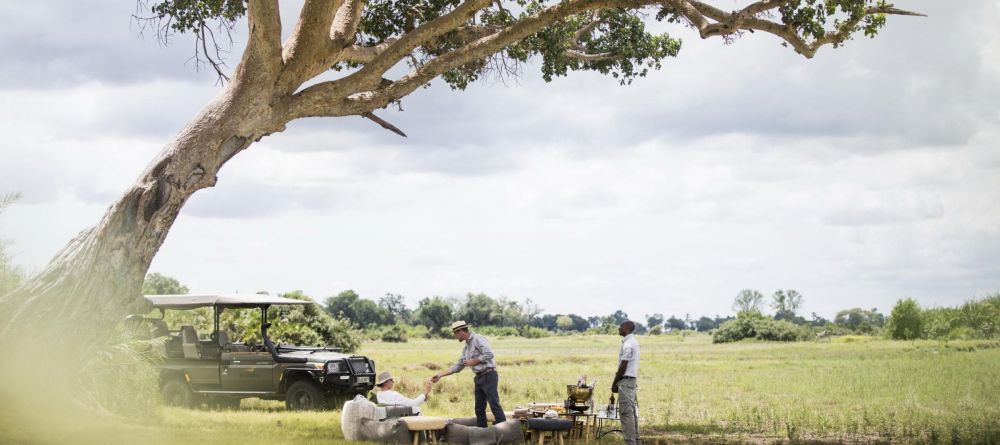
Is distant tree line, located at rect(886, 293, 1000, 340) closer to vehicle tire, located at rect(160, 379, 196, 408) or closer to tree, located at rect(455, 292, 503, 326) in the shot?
vehicle tire, located at rect(160, 379, 196, 408)

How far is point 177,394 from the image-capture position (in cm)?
2027

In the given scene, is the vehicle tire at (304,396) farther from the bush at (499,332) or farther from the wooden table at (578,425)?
the bush at (499,332)

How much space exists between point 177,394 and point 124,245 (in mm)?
6028

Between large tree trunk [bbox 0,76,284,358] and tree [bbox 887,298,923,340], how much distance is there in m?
49.9

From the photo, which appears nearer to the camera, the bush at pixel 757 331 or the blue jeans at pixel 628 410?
the blue jeans at pixel 628 410

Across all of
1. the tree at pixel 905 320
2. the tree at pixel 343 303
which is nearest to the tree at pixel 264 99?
the tree at pixel 905 320

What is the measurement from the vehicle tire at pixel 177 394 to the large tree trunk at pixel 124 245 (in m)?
4.78

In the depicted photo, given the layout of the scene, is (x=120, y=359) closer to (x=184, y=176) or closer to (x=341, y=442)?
(x=184, y=176)

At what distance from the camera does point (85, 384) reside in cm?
1550

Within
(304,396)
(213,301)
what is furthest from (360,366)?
(213,301)

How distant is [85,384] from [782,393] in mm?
16274

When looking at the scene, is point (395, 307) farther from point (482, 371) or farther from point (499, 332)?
point (482, 371)

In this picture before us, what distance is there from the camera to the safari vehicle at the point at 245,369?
19.0m

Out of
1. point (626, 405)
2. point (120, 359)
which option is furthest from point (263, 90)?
point (626, 405)
